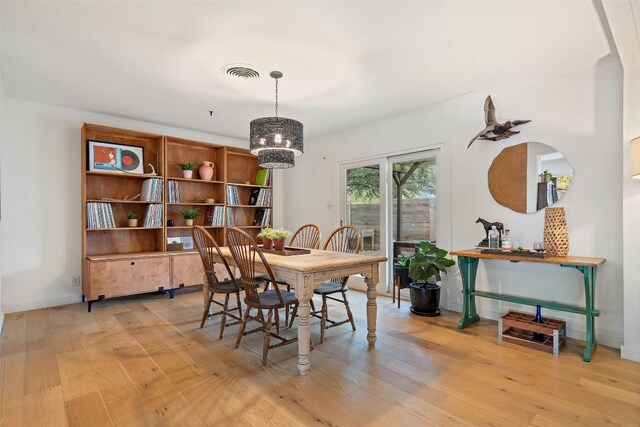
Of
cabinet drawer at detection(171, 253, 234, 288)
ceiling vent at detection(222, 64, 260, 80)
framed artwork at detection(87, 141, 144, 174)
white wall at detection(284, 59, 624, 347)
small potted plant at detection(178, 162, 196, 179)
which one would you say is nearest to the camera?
white wall at detection(284, 59, 624, 347)

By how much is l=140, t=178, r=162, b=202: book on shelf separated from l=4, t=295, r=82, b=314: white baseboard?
54.3 inches

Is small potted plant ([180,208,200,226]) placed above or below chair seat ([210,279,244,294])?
above

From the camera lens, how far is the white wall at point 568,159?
266 cm

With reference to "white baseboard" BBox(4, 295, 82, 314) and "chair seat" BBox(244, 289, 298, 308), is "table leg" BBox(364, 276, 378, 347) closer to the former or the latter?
"chair seat" BBox(244, 289, 298, 308)


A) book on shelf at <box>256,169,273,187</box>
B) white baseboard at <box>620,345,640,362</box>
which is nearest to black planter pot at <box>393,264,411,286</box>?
white baseboard at <box>620,345,640,362</box>

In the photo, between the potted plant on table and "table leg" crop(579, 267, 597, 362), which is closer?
"table leg" crop(579, 267, 597, 362)

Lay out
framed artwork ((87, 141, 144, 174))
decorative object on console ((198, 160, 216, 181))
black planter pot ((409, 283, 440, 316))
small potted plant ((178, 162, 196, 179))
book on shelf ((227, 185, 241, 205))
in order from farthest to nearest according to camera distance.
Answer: book on shelf ((227, 185, 241, 205))
decorative object on console ((198, 160, 216, 181))
small potted plant ((178, 162, 196, 179))
framed artwork ((87, 141, 144, 174))
black planter pot ((409, 283, 440, 316))

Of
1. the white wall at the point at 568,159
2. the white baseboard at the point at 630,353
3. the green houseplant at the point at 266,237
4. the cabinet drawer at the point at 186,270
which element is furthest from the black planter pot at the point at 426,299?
the cabinet drawer at the point at 186,270

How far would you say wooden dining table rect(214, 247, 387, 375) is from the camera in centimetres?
224

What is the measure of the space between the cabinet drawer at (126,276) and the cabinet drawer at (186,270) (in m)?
0.08

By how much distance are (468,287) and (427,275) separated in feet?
1.25

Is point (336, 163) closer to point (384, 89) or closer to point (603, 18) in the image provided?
point (384, 89)

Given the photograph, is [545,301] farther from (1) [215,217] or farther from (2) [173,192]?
(2) [173,192]

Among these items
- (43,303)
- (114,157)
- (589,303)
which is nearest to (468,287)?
(589,303)
